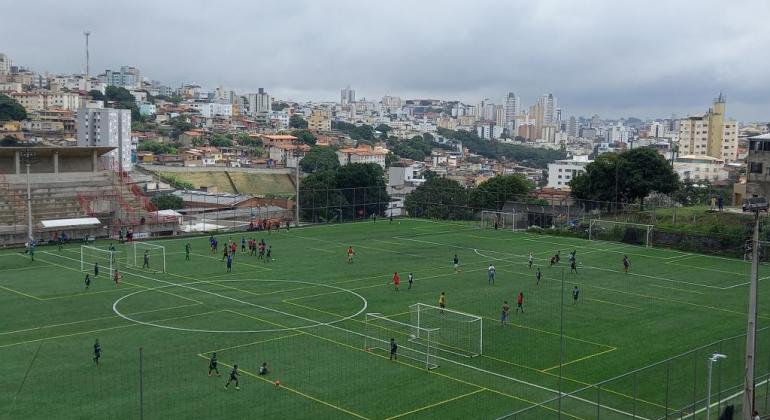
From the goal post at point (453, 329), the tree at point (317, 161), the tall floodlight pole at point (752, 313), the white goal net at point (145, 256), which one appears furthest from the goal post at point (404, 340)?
the tree at point (317, 161)

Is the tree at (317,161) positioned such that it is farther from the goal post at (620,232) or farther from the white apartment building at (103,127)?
the goal post at (620,232)

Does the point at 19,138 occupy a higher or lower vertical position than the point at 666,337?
higher

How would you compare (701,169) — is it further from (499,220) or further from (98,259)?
(98,259)

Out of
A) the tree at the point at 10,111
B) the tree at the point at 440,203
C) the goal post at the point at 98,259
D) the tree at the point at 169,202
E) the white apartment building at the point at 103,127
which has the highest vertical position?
the tree at the point at 10,111

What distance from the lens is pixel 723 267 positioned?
58062mm

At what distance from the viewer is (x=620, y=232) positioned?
69375mm

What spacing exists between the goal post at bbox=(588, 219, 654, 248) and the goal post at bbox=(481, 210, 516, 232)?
863 centimetres

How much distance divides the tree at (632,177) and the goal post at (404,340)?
162ft

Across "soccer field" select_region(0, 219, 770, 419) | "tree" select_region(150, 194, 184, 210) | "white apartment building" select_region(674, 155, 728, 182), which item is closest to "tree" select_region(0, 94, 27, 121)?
"tree" select_region(150, 194, 184, 210)

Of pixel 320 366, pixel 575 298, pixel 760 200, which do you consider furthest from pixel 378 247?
pixel 760 200

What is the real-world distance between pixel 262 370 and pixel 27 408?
8032mm

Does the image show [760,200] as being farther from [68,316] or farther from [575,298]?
[68,316]

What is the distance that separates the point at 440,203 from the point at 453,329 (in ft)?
161

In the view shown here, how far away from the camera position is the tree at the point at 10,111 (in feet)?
617
